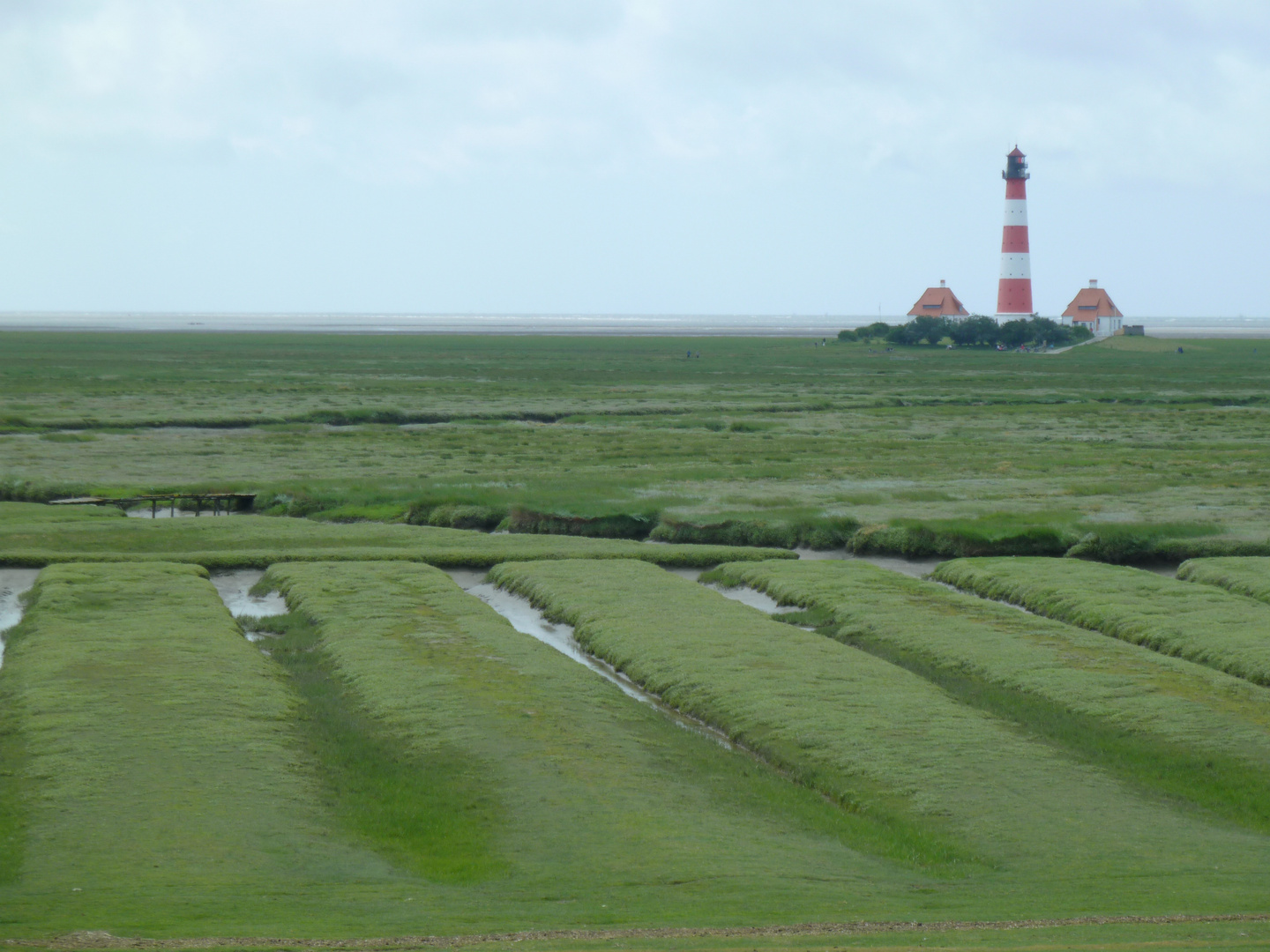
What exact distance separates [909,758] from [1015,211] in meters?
136

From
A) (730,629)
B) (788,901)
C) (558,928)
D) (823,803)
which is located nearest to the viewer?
(558,928)

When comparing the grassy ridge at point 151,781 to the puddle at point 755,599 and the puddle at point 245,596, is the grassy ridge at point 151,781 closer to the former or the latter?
the puddle at point 245,596

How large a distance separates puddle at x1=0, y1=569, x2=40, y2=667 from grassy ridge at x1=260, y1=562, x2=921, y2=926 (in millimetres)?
6436

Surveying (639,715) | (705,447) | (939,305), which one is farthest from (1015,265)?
(639,715)

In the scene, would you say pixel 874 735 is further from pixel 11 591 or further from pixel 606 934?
pixel 11 591

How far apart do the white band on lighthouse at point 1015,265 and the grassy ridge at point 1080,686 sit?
123 meters

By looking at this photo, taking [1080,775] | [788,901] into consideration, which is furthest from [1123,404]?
[788,901]

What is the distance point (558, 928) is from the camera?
12484mm

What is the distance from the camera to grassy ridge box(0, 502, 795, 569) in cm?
3509

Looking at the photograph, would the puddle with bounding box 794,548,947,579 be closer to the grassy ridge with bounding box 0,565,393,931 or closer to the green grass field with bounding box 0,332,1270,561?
the green grass field with bounding box 0,332,1270,561

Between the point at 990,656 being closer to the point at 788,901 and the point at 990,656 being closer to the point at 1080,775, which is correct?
the point at 1080,775

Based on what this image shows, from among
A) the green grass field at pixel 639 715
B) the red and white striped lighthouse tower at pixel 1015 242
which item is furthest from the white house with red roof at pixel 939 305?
the green grass field at pixel 639 715

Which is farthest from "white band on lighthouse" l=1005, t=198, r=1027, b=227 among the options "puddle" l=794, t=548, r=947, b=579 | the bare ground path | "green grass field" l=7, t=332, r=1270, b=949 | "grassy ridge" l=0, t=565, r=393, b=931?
the bare ground path

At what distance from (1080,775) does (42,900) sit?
Answer: 1276cm
